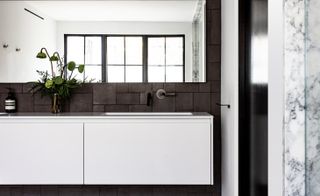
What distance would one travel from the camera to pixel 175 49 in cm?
320

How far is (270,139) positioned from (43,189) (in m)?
2.29

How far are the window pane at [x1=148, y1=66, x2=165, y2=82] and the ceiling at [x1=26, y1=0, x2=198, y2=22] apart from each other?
0.47 m

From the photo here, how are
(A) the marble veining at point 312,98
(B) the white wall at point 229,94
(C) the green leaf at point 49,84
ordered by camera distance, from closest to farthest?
(A) the marble veining at point 312,98, (B) the white wall at point 229,94, (C) the green leaf at point 49,84

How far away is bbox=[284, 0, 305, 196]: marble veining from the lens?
1577mm

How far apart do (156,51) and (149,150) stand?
40.4 inches

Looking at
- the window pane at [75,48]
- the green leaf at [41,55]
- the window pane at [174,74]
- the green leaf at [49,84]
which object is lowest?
the green leaf at [49,84]

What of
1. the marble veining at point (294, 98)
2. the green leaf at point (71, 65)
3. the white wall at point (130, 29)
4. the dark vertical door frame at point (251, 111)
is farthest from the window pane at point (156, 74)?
the marble veining at point (294, 98)

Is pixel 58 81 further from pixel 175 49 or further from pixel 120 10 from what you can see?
pixel 175 49

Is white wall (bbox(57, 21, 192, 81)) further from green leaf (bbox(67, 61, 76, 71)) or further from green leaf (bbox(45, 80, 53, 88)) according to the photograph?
green leaf (bbox(45, 80, 53, 88))

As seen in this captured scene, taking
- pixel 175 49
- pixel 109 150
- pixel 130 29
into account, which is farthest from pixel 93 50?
pixel 109 150

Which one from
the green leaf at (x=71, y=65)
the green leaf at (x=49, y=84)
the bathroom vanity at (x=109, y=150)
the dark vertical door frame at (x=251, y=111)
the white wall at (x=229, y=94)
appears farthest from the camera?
the green leaf at (x=71, y=65)

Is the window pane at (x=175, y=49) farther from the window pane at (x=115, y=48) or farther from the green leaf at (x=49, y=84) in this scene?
the green leaf at (x=49, y=84)

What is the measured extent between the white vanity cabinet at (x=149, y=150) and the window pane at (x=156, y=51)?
0.75 metres

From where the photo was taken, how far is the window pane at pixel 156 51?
320cm
